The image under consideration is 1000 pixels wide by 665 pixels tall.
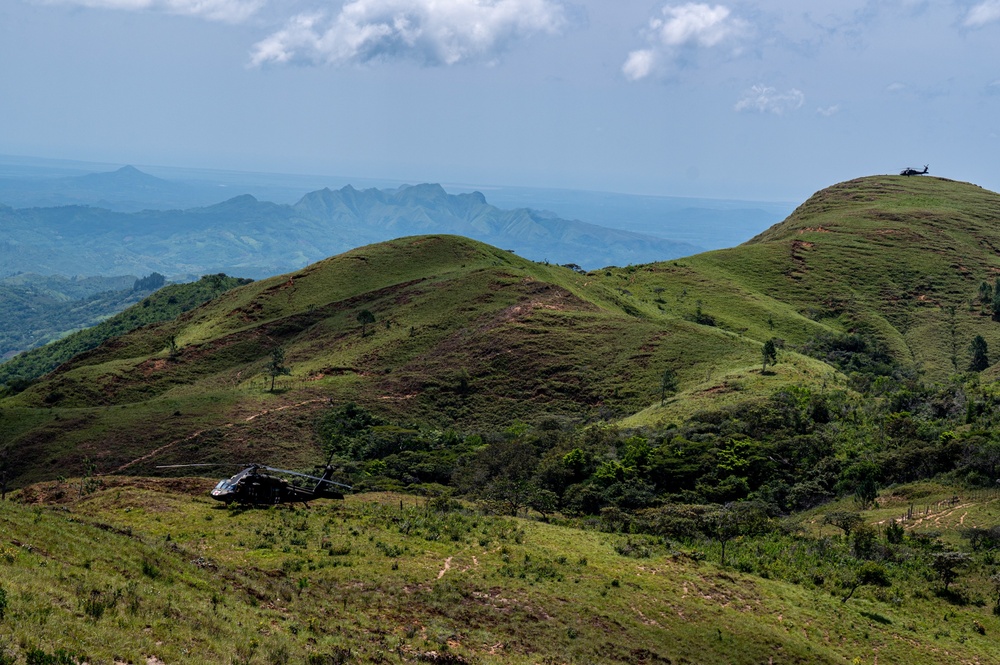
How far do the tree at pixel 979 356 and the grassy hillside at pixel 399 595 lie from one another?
77.7 m

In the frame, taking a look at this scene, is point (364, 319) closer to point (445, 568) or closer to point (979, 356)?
point (445, 568)

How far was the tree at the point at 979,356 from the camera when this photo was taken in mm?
100188

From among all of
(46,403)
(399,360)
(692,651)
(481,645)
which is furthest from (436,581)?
(46,403)

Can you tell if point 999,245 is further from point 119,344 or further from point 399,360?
point 119,344

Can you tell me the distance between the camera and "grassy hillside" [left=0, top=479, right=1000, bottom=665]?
1798cm

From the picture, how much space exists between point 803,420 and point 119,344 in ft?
311

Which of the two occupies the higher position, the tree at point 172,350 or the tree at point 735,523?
the tree at point 735,523

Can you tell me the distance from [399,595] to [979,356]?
Answer: 100504mm

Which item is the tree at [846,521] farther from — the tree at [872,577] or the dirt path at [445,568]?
the dirt path at [445,568]

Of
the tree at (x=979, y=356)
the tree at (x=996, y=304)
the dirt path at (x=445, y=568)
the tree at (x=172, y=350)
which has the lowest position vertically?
the tree at (x=172, y=350)

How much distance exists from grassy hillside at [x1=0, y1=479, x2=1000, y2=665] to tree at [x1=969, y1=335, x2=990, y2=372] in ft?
255

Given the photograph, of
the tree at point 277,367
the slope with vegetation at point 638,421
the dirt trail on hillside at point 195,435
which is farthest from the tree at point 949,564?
the tree at point 277,367

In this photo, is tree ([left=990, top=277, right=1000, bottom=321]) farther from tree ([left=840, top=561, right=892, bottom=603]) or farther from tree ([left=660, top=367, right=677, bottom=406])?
tree ([left=840, top=561, right=892, bottom=603])

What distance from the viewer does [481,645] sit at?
23.6 meters
